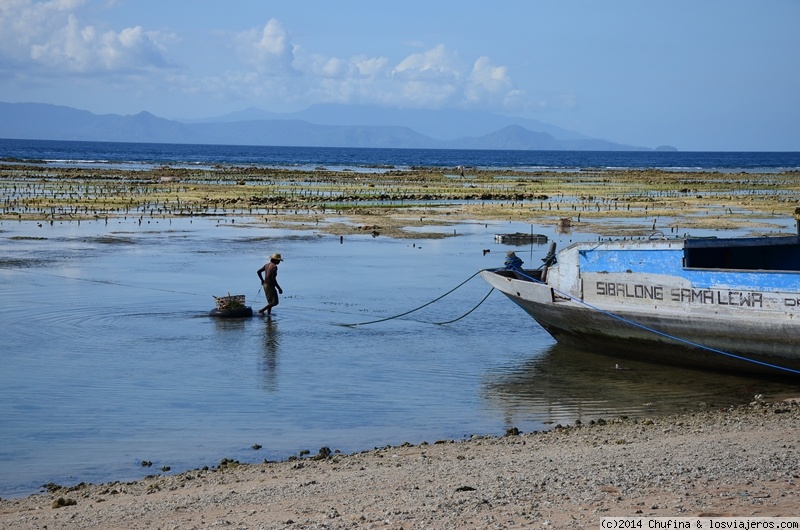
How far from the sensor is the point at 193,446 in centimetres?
1114

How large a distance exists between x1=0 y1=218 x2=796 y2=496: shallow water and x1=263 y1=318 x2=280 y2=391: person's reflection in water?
6 centimetres

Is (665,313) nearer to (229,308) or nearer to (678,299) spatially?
(678,299)

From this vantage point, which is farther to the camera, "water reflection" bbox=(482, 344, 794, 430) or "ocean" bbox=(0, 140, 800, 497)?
"water reflection" bbox=(482, 344, 794, 430)

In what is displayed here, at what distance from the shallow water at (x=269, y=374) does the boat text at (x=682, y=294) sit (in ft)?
3.78

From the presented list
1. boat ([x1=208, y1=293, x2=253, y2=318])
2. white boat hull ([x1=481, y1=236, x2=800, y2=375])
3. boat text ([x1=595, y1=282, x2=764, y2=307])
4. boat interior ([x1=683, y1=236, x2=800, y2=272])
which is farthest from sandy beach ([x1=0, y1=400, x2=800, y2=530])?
boat ([x1=208, y1=293, x2=253, y2=318])

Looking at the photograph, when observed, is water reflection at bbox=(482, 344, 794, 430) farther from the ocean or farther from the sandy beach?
the sandy beach

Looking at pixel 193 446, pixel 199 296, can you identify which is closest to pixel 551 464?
pixel 193 446

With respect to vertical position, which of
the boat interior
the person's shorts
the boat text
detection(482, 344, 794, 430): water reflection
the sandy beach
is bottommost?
detection(482, 344, 794, 430): water reflection

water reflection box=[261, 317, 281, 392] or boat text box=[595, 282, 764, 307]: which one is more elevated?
boat text box=[595, 282, 764, 307]

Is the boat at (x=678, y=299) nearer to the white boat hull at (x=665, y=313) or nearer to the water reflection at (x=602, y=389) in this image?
the white boat hull at (x=665, y=313)

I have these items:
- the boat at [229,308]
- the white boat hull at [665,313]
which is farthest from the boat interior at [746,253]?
the boat at [229,308]

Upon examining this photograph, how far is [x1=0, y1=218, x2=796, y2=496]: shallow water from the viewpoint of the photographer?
11.4 meters

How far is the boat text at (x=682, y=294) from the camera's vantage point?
14.1 meters

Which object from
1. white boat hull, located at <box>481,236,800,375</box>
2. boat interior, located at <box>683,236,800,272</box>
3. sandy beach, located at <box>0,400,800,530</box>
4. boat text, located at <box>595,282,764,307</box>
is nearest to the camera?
sandy beach, located at <box>0,400,800,530</box>
